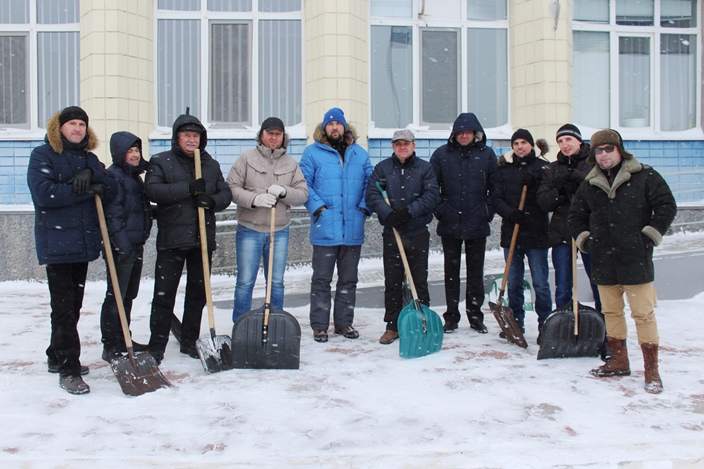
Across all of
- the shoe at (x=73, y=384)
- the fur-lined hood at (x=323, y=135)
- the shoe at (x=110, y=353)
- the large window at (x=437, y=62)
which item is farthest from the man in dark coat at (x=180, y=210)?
the large window at (x=437, y=62)

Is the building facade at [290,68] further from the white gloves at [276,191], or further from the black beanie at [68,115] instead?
the black beanie at [68,115]

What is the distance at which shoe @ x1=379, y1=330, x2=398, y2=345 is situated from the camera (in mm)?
5268

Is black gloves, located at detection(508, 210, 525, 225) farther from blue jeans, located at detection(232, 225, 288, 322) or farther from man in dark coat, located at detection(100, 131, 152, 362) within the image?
man in dark coat, located at detection(100, 131, 152, 362)

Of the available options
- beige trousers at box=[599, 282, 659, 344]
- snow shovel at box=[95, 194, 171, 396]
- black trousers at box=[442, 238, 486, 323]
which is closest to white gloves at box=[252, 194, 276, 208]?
snow shovel at box=[95, 194, 171, 396]

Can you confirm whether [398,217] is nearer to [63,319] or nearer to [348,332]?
[348,332]

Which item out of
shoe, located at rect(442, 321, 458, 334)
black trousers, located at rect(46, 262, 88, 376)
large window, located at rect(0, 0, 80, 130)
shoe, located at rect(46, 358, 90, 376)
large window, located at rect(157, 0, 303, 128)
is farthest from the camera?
large window, located at rect(157, 0, 303, 128)

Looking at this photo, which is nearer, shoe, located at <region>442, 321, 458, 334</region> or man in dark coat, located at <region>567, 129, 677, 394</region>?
man in dark coat, located at <region>567, 129, 677, 394</region>

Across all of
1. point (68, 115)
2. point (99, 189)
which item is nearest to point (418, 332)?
point (99, 189)

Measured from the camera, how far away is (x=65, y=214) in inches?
159

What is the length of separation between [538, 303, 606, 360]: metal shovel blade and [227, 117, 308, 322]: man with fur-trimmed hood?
216 cm

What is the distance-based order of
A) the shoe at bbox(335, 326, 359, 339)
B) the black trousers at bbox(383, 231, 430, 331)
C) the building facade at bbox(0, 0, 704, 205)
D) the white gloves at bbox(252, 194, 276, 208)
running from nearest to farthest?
the white gloves at bbox(252, 194, 276, 208)
the black trousers at bbox(383, 231, 430, 331)
the shoe at bbox(335, 326, 359, 339)
the building facade at bbox(0, 0, 704, 205)

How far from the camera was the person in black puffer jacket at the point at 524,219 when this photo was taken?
17.0 ft

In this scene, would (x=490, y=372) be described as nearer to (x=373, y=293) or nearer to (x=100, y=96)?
(x=373, y=293)

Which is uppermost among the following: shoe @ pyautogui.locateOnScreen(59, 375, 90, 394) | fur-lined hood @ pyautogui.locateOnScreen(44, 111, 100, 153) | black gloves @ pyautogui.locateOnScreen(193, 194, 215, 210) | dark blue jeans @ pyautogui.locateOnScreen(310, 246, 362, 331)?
fur-lined hood @ pyautogui.locateOnScreen(44, 111, 100, 153)
